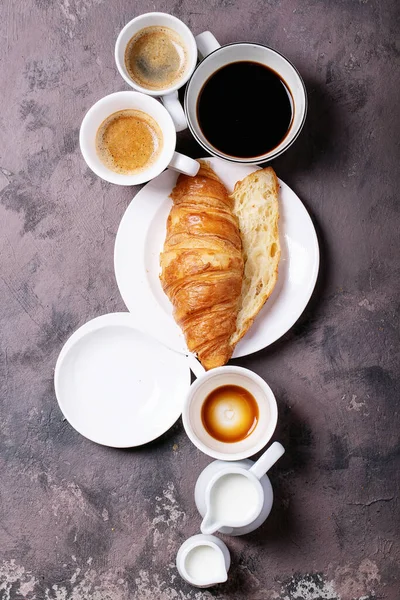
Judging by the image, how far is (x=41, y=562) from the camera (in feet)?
6.36

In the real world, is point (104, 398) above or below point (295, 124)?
below

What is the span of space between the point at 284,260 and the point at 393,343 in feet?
1.54

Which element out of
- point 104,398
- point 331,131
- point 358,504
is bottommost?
point 358,504

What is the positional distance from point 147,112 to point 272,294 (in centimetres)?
67

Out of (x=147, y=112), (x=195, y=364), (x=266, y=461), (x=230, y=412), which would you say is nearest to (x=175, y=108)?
(x=147, y=112)

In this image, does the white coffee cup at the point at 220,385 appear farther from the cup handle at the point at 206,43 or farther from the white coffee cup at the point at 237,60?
the cup handle at the point at 206,43

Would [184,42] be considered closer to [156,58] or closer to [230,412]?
[156,58]

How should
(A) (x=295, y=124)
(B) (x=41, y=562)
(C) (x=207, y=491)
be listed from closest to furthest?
(C) (x=207, y=491), (A) (x=295, y=124), (B) (x=41, y=562)

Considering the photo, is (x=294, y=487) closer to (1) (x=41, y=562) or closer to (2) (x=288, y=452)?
(2) (x=288, y=452)

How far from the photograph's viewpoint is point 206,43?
1838 mm

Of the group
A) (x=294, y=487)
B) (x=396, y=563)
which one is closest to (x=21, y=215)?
(x=294, y=487)

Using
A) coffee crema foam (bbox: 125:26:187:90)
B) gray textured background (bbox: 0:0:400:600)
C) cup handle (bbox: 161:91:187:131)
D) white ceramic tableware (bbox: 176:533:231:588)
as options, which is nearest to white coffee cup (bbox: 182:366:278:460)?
gray textured background (bbox: 0:0:400:600)

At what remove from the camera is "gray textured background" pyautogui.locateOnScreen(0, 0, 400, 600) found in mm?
1939

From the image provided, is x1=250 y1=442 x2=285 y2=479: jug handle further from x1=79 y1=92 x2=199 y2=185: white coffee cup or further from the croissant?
x1=79 y1=92 x2=199 y2=185: white coffee cup
